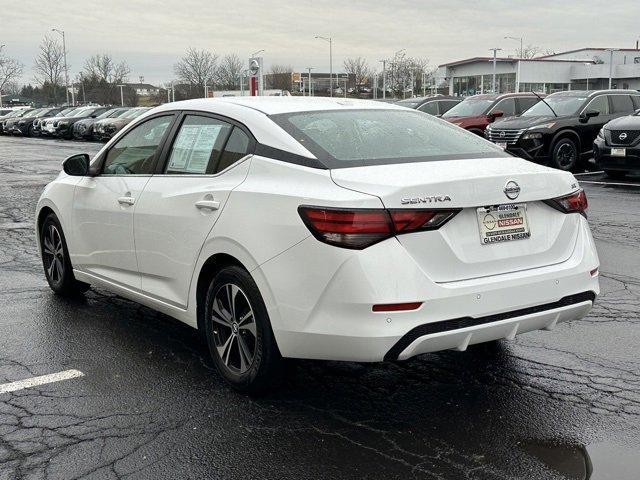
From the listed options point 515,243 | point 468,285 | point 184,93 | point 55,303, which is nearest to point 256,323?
point 468,285

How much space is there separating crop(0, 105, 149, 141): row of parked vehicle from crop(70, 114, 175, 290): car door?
2819 cm

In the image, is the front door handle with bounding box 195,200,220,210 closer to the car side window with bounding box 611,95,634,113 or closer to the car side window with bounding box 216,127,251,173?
the car side window with bounding box 216,127,251,173

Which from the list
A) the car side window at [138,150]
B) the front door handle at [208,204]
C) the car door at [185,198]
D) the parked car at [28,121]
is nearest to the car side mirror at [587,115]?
the car side window at [138,150]

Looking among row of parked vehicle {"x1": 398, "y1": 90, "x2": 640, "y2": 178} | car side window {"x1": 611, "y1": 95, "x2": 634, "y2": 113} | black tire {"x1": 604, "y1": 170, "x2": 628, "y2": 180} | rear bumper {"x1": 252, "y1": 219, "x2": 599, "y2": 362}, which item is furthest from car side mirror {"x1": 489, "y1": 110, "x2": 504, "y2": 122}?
rear bumper {"x1": 252, "y1": 219, "x2": 599, "y2": 362}

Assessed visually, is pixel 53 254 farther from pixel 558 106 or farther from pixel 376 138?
pixel 558 106

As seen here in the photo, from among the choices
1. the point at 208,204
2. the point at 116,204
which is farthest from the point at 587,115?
the point at 208,204

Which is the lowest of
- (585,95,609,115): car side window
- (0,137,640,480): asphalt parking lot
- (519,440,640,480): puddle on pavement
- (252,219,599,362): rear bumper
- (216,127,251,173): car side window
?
(0,137,640,480): asphalt parking lot

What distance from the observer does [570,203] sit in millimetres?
4043

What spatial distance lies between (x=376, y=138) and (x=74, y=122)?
3721 cm

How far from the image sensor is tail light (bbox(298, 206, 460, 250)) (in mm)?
3414

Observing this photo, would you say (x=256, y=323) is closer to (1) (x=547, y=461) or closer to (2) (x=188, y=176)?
(2) (x=188, y=176)

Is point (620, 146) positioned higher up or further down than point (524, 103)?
further down

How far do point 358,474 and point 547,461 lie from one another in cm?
86

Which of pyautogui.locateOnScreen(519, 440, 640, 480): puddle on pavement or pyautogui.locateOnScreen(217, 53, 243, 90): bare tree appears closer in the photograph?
pyautogui.locateOnScreen(519, 440, 640, 480): puddle on pavement
